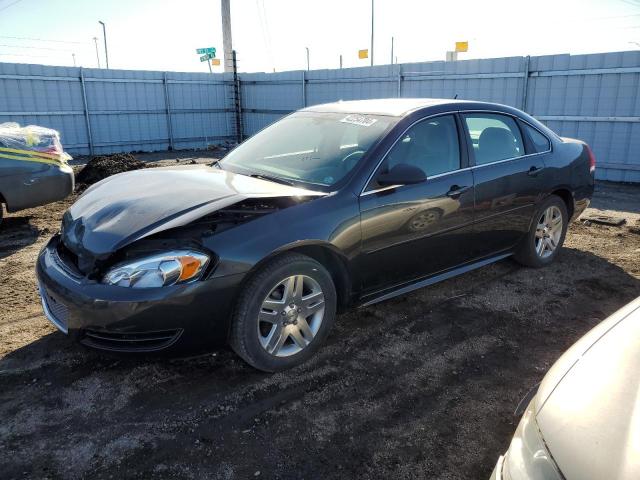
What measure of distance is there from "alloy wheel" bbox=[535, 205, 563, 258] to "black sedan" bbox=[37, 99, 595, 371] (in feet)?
0.74

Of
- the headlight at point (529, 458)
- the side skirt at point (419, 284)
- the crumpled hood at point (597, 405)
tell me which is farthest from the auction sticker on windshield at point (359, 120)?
the headlight at point (529, 458)

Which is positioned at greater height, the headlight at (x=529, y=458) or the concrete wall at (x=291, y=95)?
the concrete wall at (x=291, y=95)

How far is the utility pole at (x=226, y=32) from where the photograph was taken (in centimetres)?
2354

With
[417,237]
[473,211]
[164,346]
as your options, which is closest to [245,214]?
[164,346]

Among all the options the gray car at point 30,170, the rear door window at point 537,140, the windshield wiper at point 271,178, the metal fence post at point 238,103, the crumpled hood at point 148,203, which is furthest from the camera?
the metal fence post at point 238,103

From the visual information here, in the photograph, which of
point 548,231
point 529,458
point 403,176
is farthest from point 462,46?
point 529,458

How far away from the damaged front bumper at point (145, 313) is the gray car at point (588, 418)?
169 cm

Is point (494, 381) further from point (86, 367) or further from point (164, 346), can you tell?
point (86, 367)

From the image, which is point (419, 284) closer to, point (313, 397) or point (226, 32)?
point (313, 397)

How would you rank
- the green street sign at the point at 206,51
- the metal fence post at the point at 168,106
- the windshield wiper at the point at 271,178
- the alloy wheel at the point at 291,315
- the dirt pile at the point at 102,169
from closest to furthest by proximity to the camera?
the alloy wheel at the point at 291,315
the windshield wiper at the point at 271,178
the dirt pile at the point at 102,169
the metal fence post at the point at 168,106
the green street sign at the point at 206,51

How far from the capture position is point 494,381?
3.22 metres

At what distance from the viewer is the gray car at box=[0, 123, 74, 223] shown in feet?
20.5

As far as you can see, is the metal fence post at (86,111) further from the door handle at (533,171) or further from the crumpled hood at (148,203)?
the door handle at (533,171)

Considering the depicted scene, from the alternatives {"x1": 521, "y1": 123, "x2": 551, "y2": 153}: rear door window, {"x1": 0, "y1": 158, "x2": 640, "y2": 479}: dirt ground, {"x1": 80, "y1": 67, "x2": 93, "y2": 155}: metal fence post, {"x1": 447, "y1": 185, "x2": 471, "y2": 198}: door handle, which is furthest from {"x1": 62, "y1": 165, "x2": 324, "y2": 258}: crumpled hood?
{"x1": 80, "y1": 67, "x2": 93, "y2": 155}: metal fence post
